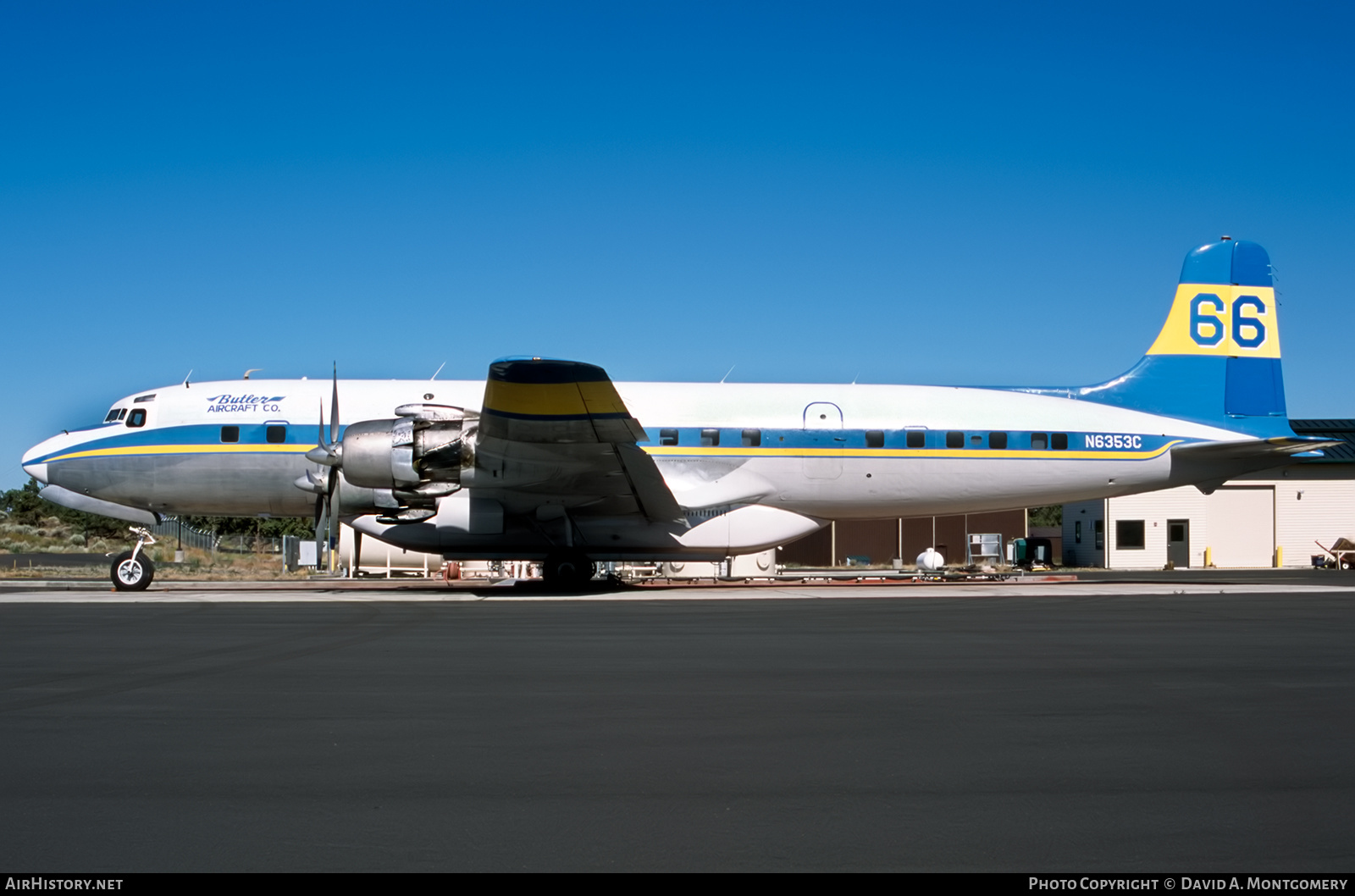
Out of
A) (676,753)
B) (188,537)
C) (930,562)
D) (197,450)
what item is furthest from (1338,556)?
(188,537)

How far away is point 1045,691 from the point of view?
25.9ft

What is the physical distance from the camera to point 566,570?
67.1 ft

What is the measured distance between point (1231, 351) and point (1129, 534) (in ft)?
60.8

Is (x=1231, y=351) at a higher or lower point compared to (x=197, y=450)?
higher

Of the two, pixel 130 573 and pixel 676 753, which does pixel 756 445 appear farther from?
pixel 676 753

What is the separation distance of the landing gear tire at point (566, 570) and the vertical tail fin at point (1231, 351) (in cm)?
1201

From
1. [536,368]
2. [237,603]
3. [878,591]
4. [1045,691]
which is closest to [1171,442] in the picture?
[878,591]

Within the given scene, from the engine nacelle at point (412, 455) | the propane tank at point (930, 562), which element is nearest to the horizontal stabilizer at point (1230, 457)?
the propane tank at point (930, 562)

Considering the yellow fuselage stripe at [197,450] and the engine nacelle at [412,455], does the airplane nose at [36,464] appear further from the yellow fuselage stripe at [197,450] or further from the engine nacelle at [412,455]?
the engine nacelle at [412,455]

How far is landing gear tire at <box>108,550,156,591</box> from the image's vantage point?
20.0m

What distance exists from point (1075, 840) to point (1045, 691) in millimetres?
3715

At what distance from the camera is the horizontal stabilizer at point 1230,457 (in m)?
21.1

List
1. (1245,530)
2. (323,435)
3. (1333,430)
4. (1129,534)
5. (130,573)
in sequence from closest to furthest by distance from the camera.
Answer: (130,573)
(323,435)
(1245,530)
(1129,534)
(1333,430)

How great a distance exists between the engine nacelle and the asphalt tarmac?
708cm
